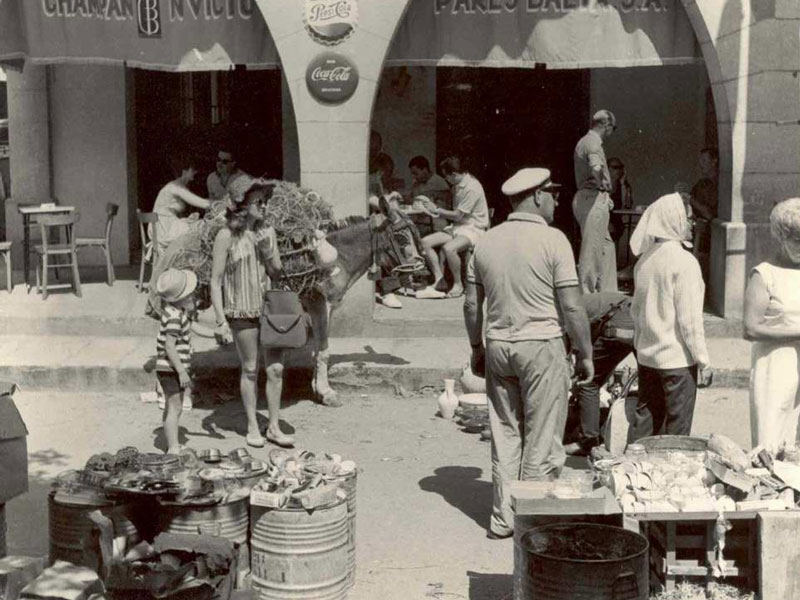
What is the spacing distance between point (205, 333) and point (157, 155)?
215 inches

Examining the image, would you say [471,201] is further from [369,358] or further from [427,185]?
[369,358]

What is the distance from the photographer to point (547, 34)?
14.8 metres

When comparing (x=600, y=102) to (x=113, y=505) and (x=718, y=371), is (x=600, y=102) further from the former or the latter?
(x=113, y=505)

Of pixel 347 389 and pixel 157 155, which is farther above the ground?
pixel 157 155

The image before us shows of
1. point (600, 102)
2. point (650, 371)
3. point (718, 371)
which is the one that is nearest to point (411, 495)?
point (650, 371)

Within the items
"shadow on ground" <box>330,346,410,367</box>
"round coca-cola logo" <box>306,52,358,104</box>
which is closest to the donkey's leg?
"shadow on ground" <box>330,346,410,367</box>

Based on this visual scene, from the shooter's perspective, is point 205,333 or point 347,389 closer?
point 347,389

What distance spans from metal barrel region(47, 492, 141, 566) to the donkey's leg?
482 cm

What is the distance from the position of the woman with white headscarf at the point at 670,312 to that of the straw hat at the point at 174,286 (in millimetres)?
3301

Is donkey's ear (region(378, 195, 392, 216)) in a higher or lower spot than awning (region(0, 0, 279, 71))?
lower

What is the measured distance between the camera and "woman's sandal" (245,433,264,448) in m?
10.5

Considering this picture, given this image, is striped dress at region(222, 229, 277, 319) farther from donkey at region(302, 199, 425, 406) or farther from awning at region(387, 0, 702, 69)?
awning at region(387, 0, 702, 69)

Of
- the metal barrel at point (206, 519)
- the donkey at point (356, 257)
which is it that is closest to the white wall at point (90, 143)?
the donkey at point (356, 257)

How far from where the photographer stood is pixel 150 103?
18.1 meters
